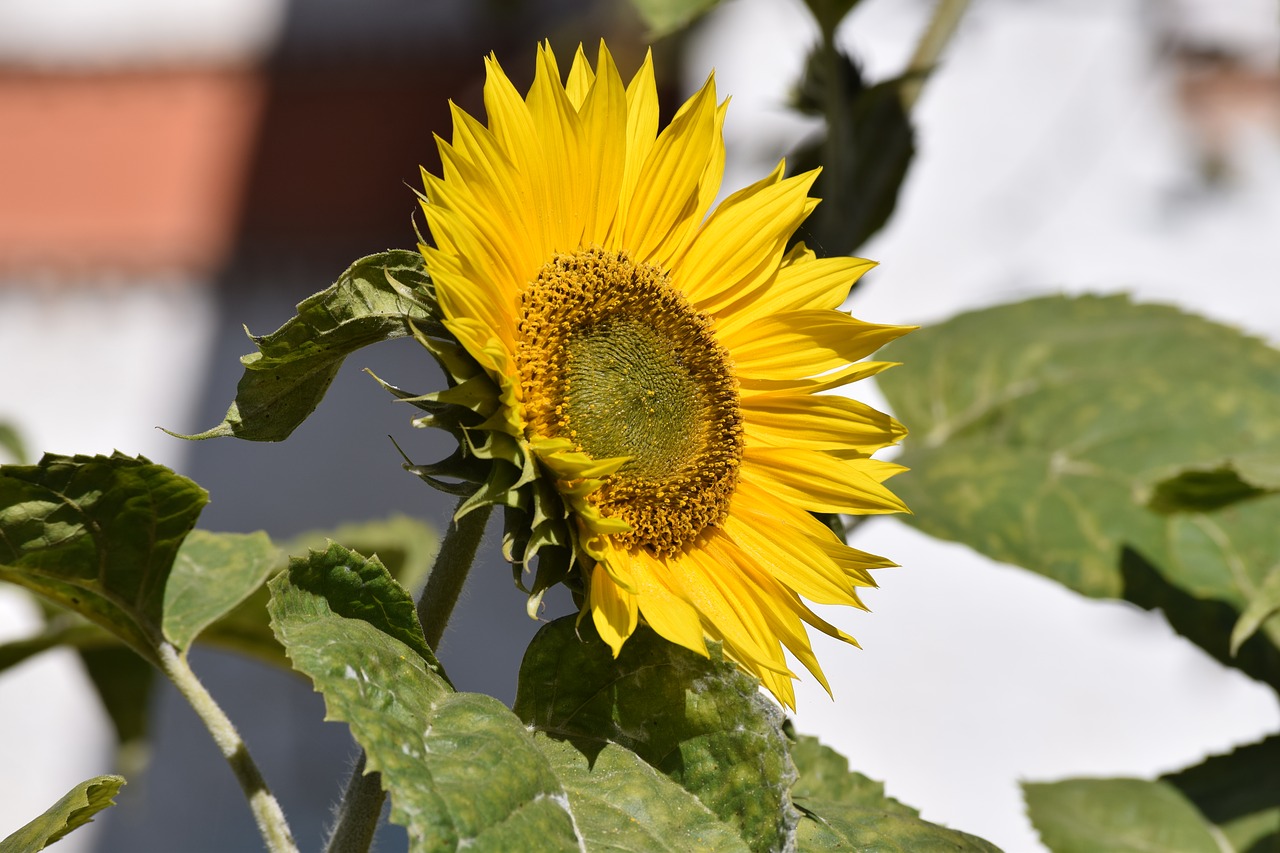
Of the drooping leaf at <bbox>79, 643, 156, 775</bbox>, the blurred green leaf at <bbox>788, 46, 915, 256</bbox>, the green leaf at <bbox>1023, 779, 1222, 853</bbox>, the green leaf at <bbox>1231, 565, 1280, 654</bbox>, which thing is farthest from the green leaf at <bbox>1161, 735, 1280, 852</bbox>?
the drooping leaf at <bbox>79, 643, 156, 775</bbox>

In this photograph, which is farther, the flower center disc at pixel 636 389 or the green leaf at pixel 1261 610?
the green leaf at pixel 1261 610

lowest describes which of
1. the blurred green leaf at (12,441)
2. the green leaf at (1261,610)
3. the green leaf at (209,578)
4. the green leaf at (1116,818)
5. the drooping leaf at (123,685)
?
the green leaf at (1116,818)

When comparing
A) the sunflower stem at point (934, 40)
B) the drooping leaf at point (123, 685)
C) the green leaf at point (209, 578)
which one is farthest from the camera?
the drooping leaf at point (123, 685)

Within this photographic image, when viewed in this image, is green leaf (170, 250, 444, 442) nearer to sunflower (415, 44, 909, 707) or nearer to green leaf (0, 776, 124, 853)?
sunflower (415, 44, 909, 707)

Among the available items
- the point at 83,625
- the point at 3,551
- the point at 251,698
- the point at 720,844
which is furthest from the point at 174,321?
the point at 720,844

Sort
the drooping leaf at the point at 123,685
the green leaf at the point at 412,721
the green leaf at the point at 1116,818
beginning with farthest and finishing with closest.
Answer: the drooping leaf at the point at 123,685 → the green leaf at the point at 1116,818 → the green leaf at the point at 412,721

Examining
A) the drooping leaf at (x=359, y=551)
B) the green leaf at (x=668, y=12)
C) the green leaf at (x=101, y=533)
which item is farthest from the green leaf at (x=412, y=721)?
the green leaf at (x=668, y=12)

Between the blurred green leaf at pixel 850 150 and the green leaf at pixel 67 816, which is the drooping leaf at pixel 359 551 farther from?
A: the blurred green leaf at pixel 850 150
